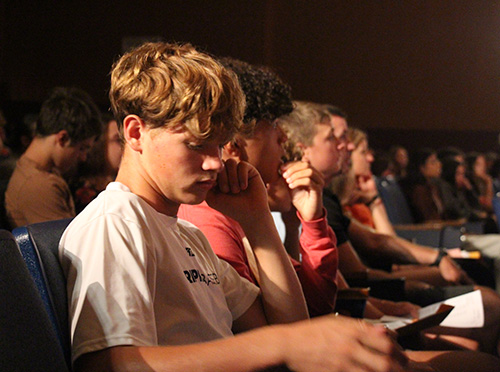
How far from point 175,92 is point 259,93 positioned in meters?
0.62

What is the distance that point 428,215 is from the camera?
214 inches

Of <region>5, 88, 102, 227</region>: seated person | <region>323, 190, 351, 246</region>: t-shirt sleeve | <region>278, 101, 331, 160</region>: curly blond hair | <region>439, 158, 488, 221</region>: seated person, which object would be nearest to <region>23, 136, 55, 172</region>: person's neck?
<region>5, 88, 102, 227</region>: seated person

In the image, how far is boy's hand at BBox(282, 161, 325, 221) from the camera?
175cm

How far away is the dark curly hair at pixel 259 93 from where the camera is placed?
1617mm

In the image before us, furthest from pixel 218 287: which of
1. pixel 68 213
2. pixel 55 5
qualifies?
pixel 55 5

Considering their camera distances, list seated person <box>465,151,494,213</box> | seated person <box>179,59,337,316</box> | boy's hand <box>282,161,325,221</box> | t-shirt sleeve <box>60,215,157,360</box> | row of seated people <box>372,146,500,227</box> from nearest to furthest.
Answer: t-shirt sleeve <box>60,215,157,360</box> < seated person <box>179,59,337,316</box> < boy's hand <box>282,161,325,221</box> < row of seated people <box>372,146,500,227</box> < seated person <box>465,151,494,213</box>

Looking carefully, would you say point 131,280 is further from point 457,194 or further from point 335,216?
point 457,194

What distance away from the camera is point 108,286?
34.0 inches

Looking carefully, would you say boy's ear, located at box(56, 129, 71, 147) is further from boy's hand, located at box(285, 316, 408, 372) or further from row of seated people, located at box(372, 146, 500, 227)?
row of seated people, located at box(372, 146, 500, 227)

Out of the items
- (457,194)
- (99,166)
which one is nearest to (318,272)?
(99,166)

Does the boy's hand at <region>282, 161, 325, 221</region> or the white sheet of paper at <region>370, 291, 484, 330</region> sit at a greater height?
the boy's hand at <region>282, 161, 325, 221</region>

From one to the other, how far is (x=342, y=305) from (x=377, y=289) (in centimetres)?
48

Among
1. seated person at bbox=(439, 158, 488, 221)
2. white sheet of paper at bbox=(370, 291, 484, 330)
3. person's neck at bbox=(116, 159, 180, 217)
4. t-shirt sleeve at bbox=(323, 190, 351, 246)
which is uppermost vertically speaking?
person's neck at bbox=(116, 159, 180, 217)

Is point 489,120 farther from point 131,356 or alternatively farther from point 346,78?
point 131,356
